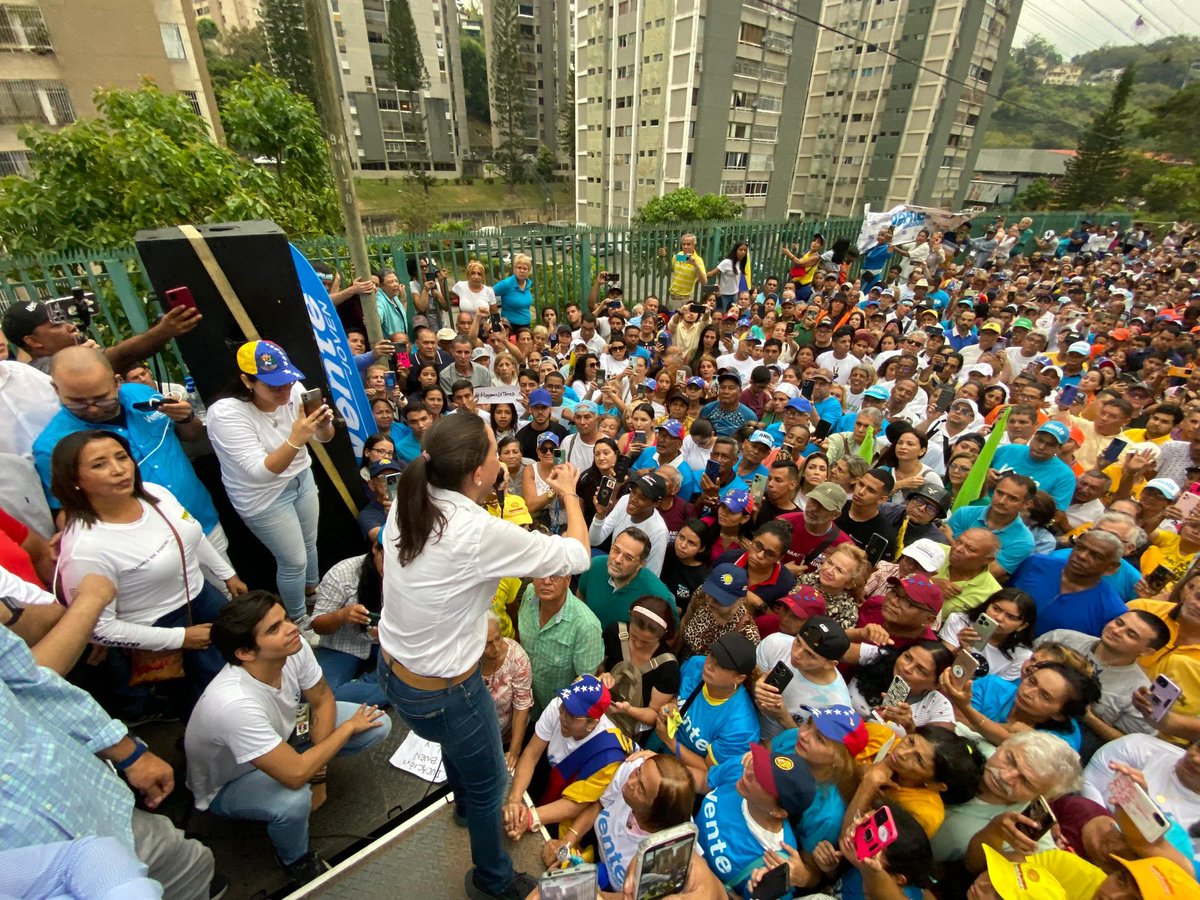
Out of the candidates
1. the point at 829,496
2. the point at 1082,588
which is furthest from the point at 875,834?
the point at 1082,588

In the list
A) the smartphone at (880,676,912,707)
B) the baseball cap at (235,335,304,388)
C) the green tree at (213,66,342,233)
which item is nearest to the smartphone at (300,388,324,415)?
the baseball cap at (235,335,304,388)

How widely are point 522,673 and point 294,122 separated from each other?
9923mm

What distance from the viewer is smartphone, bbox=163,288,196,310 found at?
124 inches

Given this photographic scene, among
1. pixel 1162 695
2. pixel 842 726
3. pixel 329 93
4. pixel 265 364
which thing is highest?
pixel 329 93

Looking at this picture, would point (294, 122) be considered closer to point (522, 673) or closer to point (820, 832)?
point (522, 673)

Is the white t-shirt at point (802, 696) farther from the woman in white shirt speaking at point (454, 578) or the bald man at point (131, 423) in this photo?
the bald man at point (131, 423)

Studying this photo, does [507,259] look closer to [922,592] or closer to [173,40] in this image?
[922,592]

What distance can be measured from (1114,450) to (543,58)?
71083 mm

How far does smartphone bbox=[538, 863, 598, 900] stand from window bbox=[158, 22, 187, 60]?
30.0 m

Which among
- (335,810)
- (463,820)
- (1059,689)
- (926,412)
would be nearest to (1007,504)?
(1059,689)

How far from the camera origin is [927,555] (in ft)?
11.4

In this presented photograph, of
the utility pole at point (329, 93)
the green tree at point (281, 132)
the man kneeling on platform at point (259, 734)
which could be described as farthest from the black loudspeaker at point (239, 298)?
the green tree at point (281, 132)

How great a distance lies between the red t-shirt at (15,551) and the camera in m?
2.16

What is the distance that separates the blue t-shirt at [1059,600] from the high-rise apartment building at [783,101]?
30474 mm
